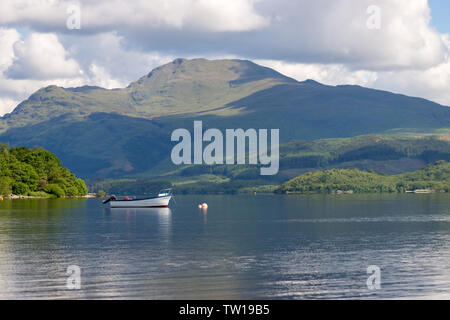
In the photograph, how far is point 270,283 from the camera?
63.4 metres

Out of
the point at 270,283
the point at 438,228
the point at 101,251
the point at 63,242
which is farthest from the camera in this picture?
the point at 438,228

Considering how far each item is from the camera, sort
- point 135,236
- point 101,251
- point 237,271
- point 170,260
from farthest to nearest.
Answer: point 135,236 → point 101,251 → point 170,260 → point 237,271

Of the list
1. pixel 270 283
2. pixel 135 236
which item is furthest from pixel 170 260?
pixel 135 236

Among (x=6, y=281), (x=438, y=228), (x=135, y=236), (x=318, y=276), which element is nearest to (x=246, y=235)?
(x=135, y=236)

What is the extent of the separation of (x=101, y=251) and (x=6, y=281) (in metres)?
26.8

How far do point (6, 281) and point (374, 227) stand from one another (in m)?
91.5

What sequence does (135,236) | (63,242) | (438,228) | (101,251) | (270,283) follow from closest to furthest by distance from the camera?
1. (270,283)
2. (101,251)
3. (63,242)
4. (135,236)
5. (438,228)

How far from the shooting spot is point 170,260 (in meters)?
80.4
